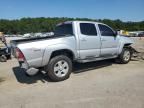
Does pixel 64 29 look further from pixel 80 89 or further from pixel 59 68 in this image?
pixel 80 89

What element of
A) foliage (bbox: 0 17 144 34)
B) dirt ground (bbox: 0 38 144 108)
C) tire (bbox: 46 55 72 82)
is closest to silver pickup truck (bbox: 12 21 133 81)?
tire (bbox: 46 55 72 82)

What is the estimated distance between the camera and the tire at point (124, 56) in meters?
9.65

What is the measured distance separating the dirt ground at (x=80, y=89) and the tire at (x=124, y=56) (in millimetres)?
833

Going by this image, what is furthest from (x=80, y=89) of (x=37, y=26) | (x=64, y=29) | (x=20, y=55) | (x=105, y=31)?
(x=37, y=26)

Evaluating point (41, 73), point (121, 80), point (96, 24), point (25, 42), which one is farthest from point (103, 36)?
point (25, 42)

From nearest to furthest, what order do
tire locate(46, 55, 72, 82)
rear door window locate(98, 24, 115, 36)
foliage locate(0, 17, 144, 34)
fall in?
1. tire locate(46, 55, 72, 82)
2. rear door window locate(98, 24, 115, 36)
3. foliage locate(0, 17, 144, 34)

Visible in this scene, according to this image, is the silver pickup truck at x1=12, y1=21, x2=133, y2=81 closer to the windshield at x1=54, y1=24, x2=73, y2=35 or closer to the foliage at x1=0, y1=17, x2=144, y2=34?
the windshield at x1=54, y1=24, x2=73, y2=35

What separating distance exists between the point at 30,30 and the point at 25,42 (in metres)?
109

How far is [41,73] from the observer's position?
834cm

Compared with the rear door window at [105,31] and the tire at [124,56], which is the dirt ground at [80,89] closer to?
the tire at [124,56]

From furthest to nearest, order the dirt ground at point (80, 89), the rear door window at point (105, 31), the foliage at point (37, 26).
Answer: the foliage at point (37, 26) → the rear door window at point (105, 31) → the dirt ground at point (80, 89)

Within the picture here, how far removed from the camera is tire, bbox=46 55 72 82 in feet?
22.7

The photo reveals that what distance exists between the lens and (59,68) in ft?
23.4

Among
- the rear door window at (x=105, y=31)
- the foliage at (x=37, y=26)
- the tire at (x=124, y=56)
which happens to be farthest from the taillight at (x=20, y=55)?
the foliage at (x=37, y=26)
